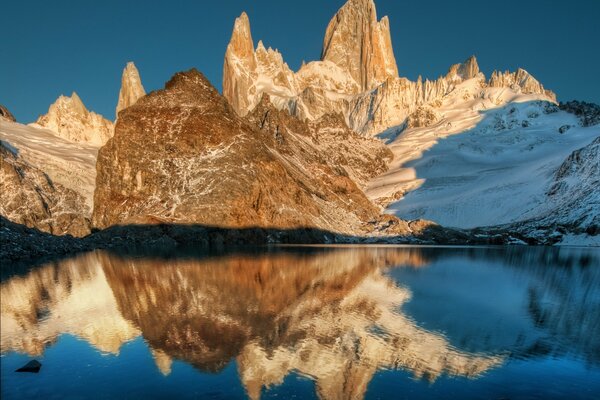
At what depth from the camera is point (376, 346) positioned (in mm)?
19469

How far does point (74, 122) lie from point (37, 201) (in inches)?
3782

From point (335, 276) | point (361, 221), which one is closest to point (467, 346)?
point (335, 276)

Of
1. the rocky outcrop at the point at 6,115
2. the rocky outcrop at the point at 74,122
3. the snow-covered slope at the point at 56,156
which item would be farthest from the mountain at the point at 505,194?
the rocky outcrop at the point at 6,115

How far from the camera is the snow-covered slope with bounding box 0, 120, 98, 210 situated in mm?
126438

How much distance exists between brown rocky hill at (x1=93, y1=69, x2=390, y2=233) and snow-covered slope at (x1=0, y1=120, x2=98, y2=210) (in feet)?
134

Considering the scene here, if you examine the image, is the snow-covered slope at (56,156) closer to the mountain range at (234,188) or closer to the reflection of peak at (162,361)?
the mountain range at (234,188)

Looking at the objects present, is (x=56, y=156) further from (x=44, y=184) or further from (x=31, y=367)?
(x=31, y=367)

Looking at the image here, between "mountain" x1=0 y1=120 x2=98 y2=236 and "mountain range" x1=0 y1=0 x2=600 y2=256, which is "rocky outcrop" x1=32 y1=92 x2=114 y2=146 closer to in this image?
"mountain range" x1=0 y1=0 x2=600 y2=256

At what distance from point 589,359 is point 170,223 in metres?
68.2

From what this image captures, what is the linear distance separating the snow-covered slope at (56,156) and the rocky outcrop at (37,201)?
4.46 m

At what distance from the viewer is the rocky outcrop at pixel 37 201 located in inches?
3996

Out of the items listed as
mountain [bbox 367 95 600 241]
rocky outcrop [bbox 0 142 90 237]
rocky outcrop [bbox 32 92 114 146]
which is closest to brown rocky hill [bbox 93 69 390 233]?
rocky outcrop [bbox 0 142 90 237]

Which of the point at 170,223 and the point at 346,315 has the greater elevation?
the point at 170,223

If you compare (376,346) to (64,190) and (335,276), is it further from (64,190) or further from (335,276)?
(64,190)
